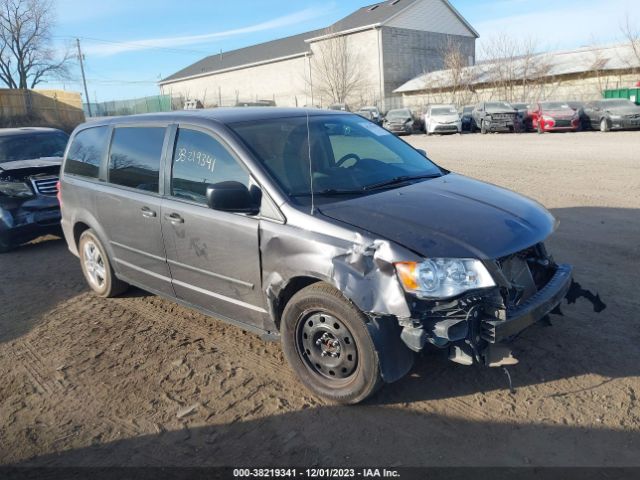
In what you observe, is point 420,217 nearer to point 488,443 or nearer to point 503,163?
point 488,443

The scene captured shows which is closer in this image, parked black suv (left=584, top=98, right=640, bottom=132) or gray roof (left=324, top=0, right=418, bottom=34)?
parked black suv (left=584, top=98, right=640, bottom=132)

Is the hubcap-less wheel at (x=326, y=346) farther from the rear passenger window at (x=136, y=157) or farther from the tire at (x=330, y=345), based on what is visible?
the rear passenger window at (x=136, y=157)

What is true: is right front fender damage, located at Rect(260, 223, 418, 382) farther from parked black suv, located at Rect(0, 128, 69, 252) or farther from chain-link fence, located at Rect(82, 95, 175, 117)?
chain-link fence, located at Rect(82, 95, 175, 117)

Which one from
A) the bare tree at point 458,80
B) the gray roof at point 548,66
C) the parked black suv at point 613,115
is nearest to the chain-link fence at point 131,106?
the gray roof at point 548,66

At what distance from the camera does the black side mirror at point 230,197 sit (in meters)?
3.61

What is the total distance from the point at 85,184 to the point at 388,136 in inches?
120

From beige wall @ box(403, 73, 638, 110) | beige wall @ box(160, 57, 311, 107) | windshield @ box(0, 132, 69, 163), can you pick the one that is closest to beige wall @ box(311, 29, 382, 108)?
beige wall @ box(403, 73, 638, 110)

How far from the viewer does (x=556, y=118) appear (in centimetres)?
2411

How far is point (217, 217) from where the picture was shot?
3.97 m

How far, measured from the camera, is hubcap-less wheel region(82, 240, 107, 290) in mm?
5629

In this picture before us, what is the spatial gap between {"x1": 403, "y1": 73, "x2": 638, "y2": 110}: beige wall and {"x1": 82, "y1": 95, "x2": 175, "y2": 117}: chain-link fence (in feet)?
76.7

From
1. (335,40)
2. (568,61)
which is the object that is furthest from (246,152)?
(335,40)

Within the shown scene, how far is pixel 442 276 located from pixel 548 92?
42001mm

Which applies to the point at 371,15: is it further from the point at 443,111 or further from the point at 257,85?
the point at 443,111
